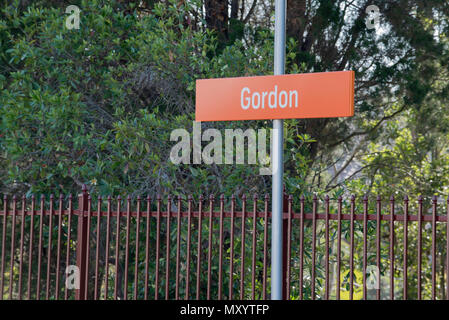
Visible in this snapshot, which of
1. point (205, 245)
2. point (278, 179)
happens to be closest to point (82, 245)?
point (205, 245)

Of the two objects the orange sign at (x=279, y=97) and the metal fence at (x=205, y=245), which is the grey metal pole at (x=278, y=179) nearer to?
the orange sign at (x=279, y=97)

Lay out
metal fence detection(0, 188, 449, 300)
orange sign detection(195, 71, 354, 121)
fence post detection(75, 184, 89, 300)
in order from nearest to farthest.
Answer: orange sign detection(195, 71, 354, 121) → metal fence detection(0, 188, 449, 300) → fence post detection(75, 184, 89, 300)

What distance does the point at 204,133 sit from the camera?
7.28 meters

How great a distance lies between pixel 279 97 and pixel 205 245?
399 centimetres

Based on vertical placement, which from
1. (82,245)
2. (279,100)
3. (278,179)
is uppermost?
(279,100)

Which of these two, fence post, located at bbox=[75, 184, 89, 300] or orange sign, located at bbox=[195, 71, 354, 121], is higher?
orange sign, located at bbox=[195, 71, 354, 121]

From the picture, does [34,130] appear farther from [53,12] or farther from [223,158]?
[223,158]

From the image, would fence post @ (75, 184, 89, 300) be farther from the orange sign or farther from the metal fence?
the orange sign

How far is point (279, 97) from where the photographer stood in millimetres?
4164

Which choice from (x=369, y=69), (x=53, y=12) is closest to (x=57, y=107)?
(x=53, y=12)

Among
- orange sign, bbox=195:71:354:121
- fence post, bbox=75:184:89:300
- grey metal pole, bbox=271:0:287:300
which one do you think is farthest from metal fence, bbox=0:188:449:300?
orange sign, bbox=195:71:354:121

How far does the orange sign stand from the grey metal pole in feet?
0.37

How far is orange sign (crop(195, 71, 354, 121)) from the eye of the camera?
13.3ft

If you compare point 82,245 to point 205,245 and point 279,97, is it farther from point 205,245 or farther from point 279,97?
point 279,97
